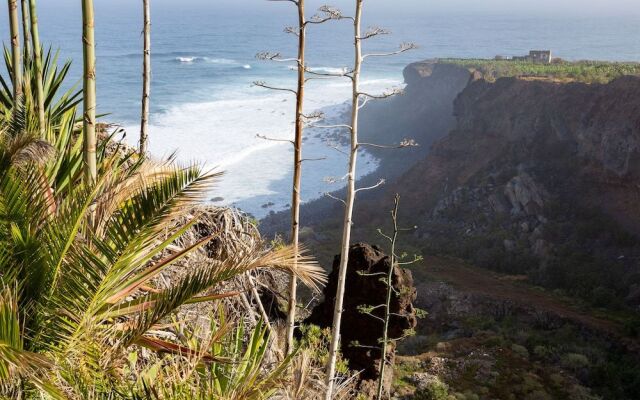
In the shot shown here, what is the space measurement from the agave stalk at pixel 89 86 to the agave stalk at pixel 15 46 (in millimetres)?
2004

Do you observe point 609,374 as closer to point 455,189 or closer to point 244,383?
point 244,383

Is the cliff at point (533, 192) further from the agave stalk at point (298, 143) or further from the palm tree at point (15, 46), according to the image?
the palm tree at point (15, 46)

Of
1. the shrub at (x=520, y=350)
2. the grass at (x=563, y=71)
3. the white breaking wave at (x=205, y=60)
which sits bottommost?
the shrub at (x=520, y=350)

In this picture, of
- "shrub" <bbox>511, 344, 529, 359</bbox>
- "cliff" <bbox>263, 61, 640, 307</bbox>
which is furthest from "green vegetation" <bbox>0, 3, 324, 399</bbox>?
"cliff" <bbox>263, 61, 640, 307</bbox>

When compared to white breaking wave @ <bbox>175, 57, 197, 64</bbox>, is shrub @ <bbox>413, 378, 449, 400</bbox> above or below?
below

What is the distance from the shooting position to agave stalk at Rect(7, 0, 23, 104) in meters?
6.17

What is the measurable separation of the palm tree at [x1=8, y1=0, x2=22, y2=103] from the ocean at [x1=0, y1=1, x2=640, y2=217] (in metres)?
1.31

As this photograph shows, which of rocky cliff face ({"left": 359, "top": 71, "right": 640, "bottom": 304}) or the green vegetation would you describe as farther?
rocky cliff face ({"left": 359, "top": 71, "right": 640, "bottom": 304})

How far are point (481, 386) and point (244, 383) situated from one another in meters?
14.3

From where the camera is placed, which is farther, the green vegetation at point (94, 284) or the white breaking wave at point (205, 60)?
the white breaking wave at point (205, 60)

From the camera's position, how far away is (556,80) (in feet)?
133

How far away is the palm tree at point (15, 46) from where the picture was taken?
6168 millimetres

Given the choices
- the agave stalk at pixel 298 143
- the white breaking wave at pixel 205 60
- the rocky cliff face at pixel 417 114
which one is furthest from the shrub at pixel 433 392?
the white breaking wave at pixel 205 60

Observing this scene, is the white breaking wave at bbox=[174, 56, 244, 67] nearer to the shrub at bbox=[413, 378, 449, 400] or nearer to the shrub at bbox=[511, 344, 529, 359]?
the shrub at bbox=[511, 344, 529, 359]
